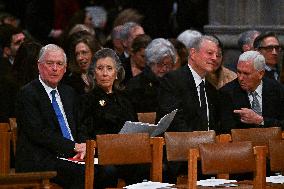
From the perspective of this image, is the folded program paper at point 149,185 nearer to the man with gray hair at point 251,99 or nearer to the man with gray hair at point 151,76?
the man with gray hair at point 251,99

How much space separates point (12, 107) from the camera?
43.1ft

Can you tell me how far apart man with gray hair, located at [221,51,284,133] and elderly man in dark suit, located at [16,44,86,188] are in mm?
1613

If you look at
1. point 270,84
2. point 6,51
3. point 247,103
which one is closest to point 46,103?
point 247,103

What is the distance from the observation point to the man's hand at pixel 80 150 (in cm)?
1160

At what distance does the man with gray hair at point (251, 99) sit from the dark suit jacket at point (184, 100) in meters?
0.16

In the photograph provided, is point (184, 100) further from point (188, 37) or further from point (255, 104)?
point (188, 37)

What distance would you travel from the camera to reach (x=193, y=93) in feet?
40.6

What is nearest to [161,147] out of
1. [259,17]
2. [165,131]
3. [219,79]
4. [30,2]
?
[165,131]

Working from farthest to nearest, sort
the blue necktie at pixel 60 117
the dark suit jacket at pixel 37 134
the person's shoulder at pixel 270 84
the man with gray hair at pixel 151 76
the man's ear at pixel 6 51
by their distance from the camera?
1. the man's ear at pixel 6 51
2. the man with gray hair at pixel 151 76
3. the person's shoulder at pixel 270 84
4. the blue necktie at pixel 60 117
5. the dark suit jacket at pixel 37 134

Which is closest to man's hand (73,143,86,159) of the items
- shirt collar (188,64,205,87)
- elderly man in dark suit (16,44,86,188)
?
elderly man in dark suit (16,44,86,188)

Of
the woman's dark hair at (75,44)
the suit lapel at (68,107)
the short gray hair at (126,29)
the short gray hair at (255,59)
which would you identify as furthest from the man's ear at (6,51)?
the short gray hair at (255,59)

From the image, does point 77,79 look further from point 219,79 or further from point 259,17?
point 259,17

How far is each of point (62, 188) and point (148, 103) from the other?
87.3 inches

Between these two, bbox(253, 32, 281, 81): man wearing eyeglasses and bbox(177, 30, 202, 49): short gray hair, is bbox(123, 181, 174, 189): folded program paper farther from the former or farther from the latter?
bbox(177, 30, 202, 49): short gray hair
